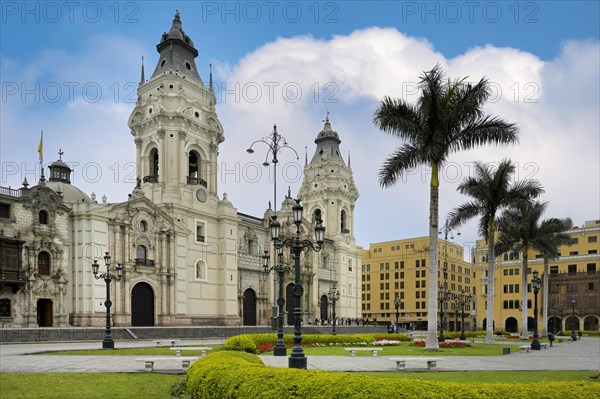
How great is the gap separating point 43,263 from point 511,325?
Result: 74.8 meters

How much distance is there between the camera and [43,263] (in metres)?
41.6

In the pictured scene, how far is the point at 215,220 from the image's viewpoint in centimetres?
5734

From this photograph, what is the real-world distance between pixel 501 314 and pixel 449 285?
16027 mm

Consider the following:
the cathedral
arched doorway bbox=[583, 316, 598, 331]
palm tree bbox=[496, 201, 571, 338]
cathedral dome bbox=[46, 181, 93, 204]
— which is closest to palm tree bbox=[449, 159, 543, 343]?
palm tree bbox=[496, 201, 571, 338]

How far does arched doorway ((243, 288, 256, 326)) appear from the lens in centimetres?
6095

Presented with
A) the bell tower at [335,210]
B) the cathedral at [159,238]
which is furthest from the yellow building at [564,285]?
the cathedral at [159,238]

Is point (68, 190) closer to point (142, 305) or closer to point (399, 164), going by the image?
point (142, 305)

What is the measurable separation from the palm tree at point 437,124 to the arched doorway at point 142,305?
3070 centimetres

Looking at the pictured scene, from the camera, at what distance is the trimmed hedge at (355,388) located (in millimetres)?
8188

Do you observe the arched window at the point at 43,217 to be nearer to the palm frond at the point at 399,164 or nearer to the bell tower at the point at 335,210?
the palm frond at the point at 399,164

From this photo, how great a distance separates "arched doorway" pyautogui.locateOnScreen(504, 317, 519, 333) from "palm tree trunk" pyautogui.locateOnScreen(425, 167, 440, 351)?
67090 millimetres

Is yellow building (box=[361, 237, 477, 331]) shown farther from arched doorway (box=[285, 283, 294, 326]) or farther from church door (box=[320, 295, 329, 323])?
arched doorway (box=[285, 283, 294, 326])

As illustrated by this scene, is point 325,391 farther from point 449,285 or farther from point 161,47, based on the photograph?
point 449,285

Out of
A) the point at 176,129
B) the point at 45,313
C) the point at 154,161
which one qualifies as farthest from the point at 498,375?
the point at 154,161
